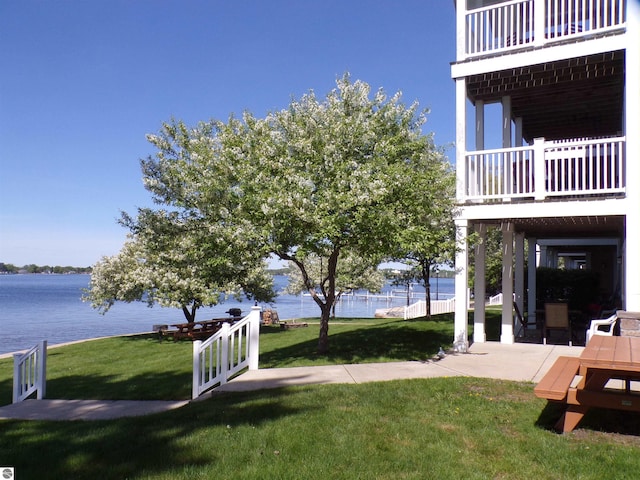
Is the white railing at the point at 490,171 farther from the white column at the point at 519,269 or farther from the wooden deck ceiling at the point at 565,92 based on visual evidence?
the white column at the point at 519,269

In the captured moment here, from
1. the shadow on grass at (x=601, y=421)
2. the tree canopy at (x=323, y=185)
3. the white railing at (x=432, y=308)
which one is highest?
the tree canopy at (x=323, y=185)

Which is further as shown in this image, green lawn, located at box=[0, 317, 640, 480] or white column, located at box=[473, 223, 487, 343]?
white column, located at box=[473, 223, 487, 343]

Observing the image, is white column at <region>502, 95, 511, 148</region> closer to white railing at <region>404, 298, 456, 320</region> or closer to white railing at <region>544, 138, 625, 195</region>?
white railing at <region>544, 138, 625, 195</region>

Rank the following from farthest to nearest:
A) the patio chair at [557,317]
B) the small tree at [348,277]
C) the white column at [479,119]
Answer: the small tree at [348,277], the white column at [479,119], the patio chair at [557,317]

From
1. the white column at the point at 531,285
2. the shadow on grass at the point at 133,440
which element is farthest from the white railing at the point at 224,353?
the white column at the point at 531,285

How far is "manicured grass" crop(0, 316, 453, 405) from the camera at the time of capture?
881cm

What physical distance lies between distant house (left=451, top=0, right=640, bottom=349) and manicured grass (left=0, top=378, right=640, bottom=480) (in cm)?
462

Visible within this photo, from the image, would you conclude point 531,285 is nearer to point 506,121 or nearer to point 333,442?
point 506,121

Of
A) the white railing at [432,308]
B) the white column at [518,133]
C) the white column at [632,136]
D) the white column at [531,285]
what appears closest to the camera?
the white column at [632,136]

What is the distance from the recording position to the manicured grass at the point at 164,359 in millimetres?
8812

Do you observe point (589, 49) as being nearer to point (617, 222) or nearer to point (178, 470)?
point (617, 222)

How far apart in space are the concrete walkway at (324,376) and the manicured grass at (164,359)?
2.69 feet

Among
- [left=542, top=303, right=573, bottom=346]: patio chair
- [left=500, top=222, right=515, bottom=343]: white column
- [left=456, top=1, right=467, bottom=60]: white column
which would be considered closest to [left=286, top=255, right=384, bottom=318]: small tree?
[left=500, top=222, right=515, bottom=343]: white column

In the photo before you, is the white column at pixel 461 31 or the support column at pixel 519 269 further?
the support column at pixel 519 269
